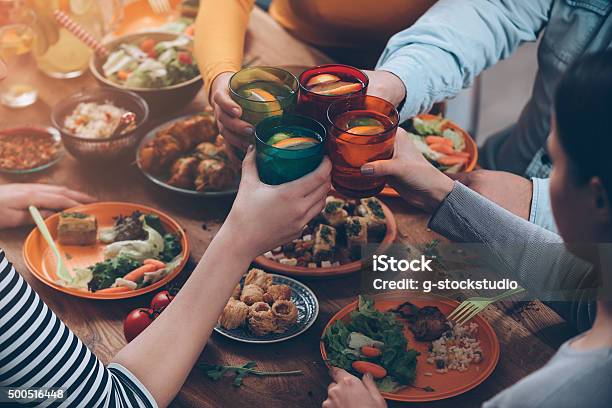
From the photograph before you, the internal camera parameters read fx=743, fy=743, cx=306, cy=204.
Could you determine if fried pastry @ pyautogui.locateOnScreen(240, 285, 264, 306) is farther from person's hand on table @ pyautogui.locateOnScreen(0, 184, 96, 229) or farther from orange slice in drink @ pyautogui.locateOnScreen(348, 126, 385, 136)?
person's hand on table @ pyautogui.locateOnScreen(0, 184, 96, 229)

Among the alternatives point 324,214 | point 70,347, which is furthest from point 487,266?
point 70,347

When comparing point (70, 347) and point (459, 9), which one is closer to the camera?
point (70, 347)

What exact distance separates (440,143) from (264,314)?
0.89 m

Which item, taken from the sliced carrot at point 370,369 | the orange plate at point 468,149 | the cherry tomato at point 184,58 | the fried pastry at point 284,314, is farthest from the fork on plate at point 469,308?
the cherry tomato at point 184,58

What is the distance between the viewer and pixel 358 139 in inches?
55.9

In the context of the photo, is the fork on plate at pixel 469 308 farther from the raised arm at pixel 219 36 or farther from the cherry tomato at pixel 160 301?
the raised arm at pixel 219 36

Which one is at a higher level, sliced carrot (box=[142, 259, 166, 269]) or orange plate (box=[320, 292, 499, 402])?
orange plate (box=[320, 292, 499, 402])

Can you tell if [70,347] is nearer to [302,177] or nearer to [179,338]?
[179,338]

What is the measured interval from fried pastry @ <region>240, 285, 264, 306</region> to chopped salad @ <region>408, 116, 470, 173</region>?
0.73m

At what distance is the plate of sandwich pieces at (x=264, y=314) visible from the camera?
1612 mm

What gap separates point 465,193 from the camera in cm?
166

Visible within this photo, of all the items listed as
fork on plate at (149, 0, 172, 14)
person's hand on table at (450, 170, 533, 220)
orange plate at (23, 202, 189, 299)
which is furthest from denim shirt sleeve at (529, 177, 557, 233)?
fork on plate at (149, 0, 172, 14)

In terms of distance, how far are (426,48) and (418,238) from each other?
0.55m

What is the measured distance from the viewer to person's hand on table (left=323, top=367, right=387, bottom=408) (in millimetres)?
1411
